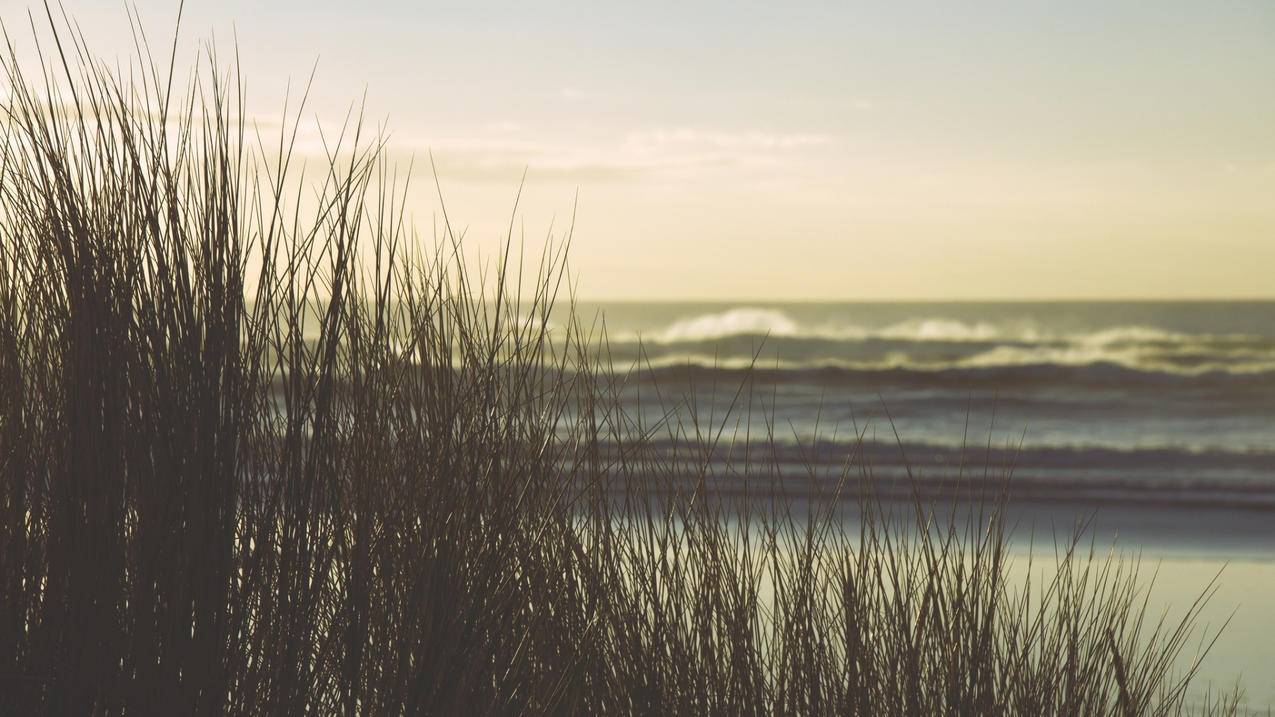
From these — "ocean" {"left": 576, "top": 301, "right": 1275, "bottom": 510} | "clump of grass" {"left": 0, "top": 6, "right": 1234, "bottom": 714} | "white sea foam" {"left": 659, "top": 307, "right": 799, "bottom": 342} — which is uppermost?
"clump of grass" {"left": 0, "top": 6, "right": 1234, "bottom": 714}

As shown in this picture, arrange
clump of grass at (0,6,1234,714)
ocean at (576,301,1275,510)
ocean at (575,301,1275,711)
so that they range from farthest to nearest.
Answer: ocean at (576,301,1275,510), ocean at (575,301,1275,711), clump of grass at (0,6,1234,714)

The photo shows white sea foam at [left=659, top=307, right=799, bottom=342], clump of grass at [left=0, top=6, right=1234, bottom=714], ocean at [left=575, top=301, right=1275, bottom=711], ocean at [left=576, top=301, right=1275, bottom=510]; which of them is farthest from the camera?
white sea foam at [left=659, top=307, right=799, bottom=342]

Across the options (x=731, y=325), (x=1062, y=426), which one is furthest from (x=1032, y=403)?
(x=731, y=325)

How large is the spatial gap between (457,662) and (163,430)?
587 mm

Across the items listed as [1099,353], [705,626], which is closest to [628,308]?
[1099,353]

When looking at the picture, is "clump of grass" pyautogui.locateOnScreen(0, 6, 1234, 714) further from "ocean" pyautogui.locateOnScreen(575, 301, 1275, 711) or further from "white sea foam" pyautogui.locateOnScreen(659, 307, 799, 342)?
"white sea foam" pyautogui.locateOnScreen(659, 307, 799, 342)

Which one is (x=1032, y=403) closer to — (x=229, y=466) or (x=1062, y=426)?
(x=1062, y=426)

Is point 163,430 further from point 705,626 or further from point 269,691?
point 705,626

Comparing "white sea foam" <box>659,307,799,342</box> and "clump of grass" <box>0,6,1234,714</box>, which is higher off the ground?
"clump of grass" <box>0,6,1234,714</box>

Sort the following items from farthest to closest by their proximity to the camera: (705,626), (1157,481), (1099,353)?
1. (1099,353)
2. (1157,481)
3. (705,626)

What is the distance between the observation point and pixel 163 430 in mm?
1576

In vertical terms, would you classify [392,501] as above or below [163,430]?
below

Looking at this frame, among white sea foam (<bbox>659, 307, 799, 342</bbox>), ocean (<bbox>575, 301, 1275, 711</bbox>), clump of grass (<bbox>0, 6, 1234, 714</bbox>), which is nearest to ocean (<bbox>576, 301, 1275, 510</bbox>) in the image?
ocean (<bbox>575, 301, 1275, 711</bbox>)

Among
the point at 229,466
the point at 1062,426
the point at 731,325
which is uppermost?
the point at 229,466
